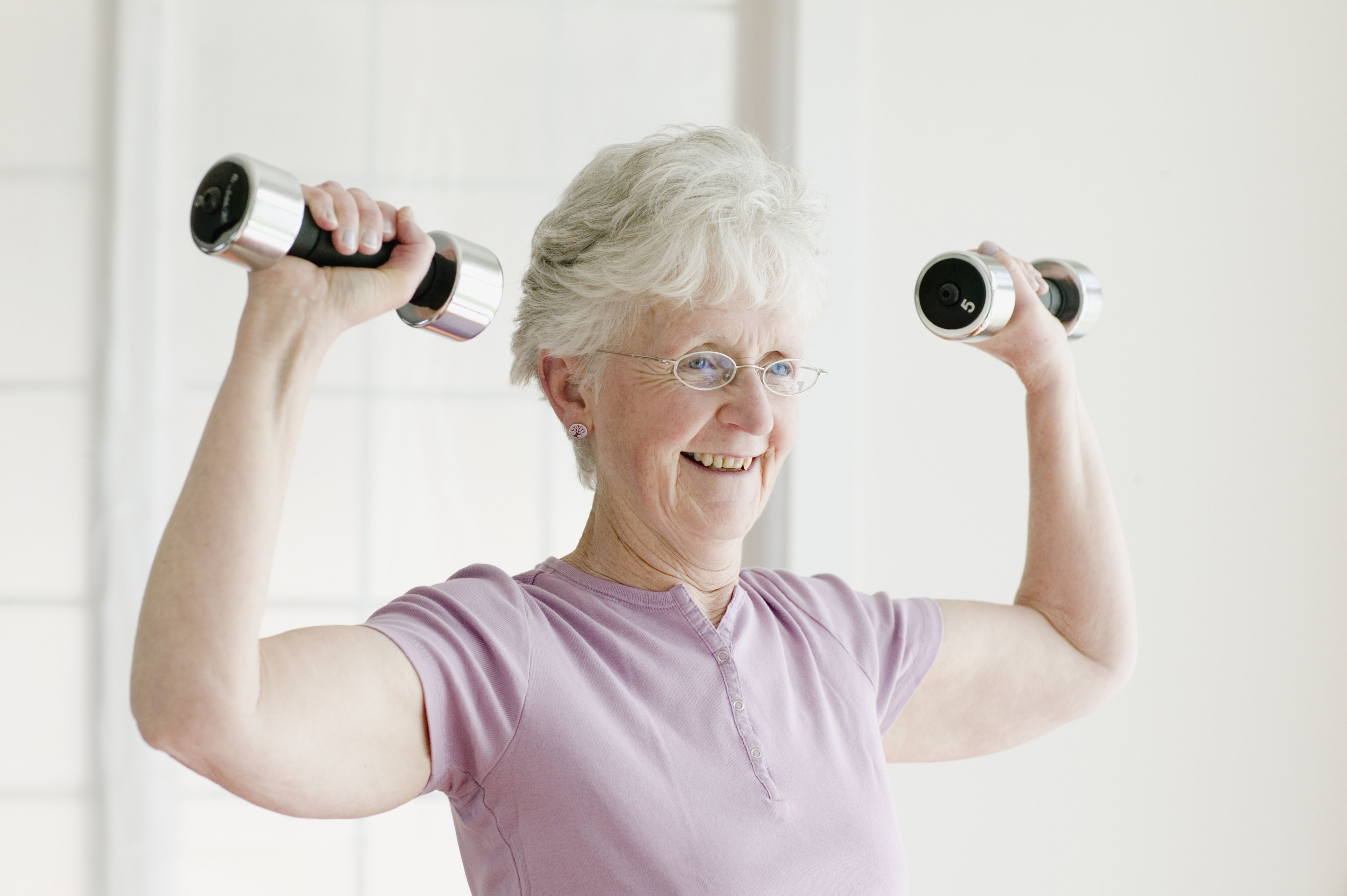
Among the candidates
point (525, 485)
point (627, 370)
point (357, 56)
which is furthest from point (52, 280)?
point (627, 370)

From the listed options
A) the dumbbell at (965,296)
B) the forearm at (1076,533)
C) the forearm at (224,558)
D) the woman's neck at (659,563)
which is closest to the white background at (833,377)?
the forearm at (1076,533)

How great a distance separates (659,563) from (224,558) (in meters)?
0.56

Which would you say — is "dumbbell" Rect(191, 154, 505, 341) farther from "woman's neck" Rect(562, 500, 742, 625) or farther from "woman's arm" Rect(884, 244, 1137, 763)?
"woman's arm" Rect(884, 244, 1137, 763)

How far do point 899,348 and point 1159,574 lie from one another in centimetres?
74

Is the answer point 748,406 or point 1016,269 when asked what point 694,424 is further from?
point 1016,269

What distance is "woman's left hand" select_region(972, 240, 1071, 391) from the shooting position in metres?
1.42

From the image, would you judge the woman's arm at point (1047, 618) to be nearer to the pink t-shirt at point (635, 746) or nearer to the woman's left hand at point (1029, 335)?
the woman's left hand at point (1029, 335)

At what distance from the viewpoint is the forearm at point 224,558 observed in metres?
0.80

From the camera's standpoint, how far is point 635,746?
1.10 meters

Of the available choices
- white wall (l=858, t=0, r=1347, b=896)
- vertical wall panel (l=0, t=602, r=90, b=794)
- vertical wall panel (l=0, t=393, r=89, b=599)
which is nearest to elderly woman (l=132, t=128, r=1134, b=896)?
white wall (l=858, t=0, r=1347, b=896)

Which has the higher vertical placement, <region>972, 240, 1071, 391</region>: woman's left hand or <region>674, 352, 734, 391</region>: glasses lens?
<region>972, 240, 1071, 391</region>: woman's left hand

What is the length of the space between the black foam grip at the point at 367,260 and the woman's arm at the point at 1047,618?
29.9 inches

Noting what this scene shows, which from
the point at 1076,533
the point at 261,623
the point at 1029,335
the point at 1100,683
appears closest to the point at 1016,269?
the point at 1029,335

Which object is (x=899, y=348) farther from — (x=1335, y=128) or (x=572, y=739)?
(x=572, y=739)
